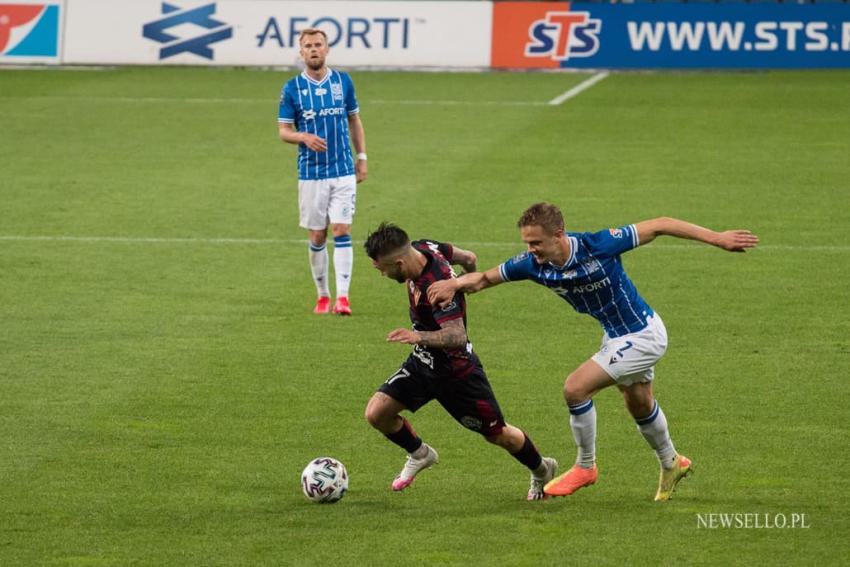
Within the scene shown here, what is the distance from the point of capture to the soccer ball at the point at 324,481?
8070mm

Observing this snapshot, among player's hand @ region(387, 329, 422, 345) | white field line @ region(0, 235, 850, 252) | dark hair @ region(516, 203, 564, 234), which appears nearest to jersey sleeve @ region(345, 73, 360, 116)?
white field line @ region(0, 235, 850, 252)

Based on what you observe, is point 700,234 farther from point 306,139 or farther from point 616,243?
point 306,139

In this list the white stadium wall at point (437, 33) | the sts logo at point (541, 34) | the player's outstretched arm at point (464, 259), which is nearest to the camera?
the player's outstretched arm at point (464, 259)

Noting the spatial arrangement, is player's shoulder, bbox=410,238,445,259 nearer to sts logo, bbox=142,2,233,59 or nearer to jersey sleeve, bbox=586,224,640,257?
jersey sleeve, bbox=586,224,640,257

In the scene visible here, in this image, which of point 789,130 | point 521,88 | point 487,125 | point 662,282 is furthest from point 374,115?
point 662,282

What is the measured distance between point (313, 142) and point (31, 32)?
56.7ft

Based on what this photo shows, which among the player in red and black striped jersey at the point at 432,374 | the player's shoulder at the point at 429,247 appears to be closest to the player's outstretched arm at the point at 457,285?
the player in red and black striped jersey at the point at 432,374

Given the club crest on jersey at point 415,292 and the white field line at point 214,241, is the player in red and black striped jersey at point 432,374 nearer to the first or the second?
the club crest on jersey at point 415,292

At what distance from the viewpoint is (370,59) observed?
91.6 ft

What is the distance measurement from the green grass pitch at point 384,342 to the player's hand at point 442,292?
1.16 meters

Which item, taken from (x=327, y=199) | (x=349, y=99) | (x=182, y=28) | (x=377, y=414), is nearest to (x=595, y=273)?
(x=377, y=414)

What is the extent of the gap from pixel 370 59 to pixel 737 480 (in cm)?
2034

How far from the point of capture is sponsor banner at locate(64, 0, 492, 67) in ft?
90.1

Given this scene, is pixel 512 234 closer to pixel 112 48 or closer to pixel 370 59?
pixel 370 59
